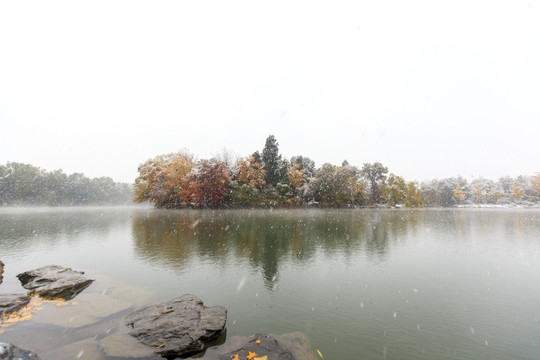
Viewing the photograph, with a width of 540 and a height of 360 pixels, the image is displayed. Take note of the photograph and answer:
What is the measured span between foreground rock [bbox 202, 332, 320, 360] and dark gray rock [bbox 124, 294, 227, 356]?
0.44 metres

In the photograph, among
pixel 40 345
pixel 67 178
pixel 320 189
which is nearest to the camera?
pixel 40 345

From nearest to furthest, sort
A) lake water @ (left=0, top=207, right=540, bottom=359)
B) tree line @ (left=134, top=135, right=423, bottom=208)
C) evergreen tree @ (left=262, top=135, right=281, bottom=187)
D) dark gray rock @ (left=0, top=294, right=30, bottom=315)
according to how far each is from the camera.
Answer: lake water @ (left=0, top=207, right=540, bottom=359)
dark gray rock @ (left=0, top=294, right=30, bottom=315)
tree line @ (left=134, top=135, right=423, bottom=208)
evergreen tree @ (left=262, top=135, right=281, bottom=187)

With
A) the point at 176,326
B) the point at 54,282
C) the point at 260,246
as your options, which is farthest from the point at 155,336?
the point at 260,246

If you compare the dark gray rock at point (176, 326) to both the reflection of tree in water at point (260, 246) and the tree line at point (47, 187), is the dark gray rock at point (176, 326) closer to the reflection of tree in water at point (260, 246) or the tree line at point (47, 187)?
the reflection of tree in water at point (260, 246)

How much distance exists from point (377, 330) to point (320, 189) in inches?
2179

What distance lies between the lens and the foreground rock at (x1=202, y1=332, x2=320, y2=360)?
5.23 meters

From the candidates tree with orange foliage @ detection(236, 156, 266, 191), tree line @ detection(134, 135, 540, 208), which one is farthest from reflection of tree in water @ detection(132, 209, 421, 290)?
tree with orange foliage @ detection(236, 156, 266, 191)

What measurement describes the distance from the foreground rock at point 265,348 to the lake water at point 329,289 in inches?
16.5

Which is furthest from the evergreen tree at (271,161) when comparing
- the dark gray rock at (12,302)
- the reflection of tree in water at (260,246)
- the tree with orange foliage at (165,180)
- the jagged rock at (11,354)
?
the jagged rock at (11,354)

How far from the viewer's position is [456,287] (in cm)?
1009

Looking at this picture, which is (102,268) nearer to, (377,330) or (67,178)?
(377,330)

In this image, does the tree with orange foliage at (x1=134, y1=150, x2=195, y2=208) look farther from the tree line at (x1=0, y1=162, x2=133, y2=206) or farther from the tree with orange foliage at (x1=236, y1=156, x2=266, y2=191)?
the tree line at (x1=0, y1=162, x2=133, y2=206)

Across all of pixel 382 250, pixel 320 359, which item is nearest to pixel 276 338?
pixel 320 359

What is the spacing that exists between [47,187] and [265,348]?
104 meters
